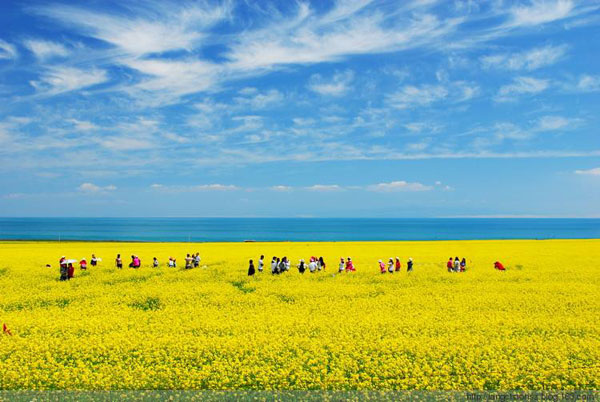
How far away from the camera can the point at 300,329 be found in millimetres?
21125

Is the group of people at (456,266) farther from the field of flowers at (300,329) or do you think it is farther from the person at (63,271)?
the person at (63,271)

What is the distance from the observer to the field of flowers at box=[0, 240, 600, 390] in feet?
51.5

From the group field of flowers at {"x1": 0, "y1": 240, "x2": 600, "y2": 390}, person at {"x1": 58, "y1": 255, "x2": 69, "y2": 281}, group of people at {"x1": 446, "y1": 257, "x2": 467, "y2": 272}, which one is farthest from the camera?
group of people at {"x1": 446, "y1": 257, "x2": 467, "y2": 272}

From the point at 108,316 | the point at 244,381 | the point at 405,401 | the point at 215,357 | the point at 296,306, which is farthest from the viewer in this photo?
the point at 296,306

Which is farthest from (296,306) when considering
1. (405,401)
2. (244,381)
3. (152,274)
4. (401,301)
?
(152,274)

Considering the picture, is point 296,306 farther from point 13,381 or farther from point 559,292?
point 559,292

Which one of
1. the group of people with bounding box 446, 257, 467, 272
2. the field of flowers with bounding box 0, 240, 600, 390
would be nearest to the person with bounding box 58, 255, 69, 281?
the field of flowers with bounding box 0, 240, 600, 390

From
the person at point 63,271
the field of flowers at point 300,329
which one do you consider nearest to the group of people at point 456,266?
the field of flowers at point 300,329

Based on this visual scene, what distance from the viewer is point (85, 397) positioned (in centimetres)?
1366

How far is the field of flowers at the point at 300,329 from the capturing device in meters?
15.7

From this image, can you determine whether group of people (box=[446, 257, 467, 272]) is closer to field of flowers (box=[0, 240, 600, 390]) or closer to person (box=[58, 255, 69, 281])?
field of flowers (box=[0, 240, 600, 390])

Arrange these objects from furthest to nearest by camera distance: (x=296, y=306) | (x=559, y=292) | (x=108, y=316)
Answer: (x=559, y=292) → (x=296, y=306) → (x=108, y=316)

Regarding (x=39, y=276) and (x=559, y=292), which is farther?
(x=39, y=276)

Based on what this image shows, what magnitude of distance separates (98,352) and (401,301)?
16.8m
